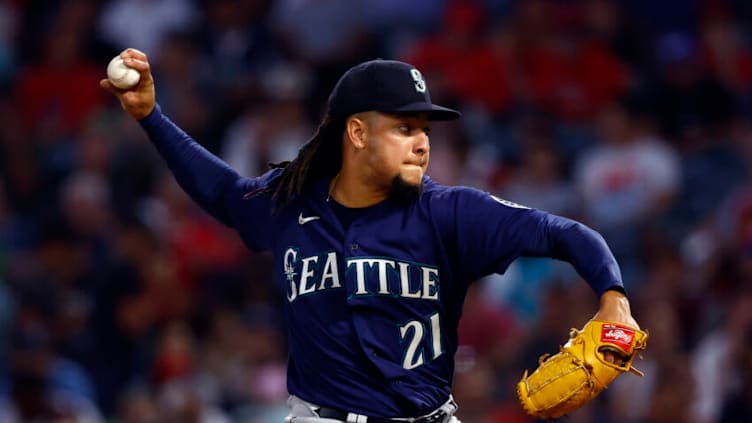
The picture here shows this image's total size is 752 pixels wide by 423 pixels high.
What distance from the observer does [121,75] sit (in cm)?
471

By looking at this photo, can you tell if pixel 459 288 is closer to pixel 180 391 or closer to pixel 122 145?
pixel 180 391

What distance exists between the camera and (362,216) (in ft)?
14.3

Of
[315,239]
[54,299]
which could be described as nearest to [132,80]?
Answer: [315,239]

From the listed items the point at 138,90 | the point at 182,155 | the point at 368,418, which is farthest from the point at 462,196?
the point at 138,90

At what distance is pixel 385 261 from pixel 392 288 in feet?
0.28

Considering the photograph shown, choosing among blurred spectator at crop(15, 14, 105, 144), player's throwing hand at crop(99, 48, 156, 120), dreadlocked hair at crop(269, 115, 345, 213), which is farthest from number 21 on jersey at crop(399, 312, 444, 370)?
blurred spectator at crop(15, 14, 105, 144)

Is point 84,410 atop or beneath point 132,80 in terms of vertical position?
beneath

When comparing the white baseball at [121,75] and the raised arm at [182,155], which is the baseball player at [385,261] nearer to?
the raised arm at [182,155]

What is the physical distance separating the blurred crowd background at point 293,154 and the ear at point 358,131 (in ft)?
8.85

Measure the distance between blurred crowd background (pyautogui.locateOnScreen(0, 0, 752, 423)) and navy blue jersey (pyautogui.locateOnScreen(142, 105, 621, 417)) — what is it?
256cm

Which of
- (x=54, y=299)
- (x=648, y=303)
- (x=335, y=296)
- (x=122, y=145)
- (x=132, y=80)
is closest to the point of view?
(x=335, y=296)

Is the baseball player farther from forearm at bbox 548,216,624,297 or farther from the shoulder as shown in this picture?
forearm at bbox 548,216,624,297

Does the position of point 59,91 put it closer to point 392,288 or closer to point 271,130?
point 271,130

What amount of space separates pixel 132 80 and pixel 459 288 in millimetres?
1352
